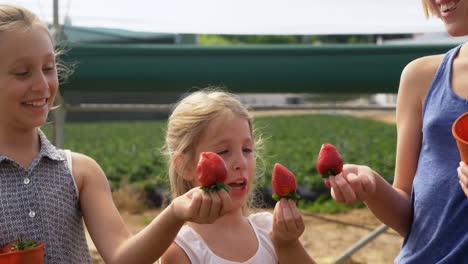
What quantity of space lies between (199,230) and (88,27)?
355 cm

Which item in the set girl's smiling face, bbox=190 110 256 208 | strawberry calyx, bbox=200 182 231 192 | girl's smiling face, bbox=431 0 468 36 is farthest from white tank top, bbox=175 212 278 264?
girl's smiling face, bbox=431 0 468 36

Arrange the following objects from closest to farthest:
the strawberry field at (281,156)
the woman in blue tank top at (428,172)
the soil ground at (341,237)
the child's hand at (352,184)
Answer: the child's hand at (352,184)
the woman in blue tank top at (428,172)
the soil ground at (341,237)
the strawberry field at (281,156)

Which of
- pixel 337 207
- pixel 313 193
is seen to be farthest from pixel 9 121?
pixel 313 193

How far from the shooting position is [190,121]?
2615 mm

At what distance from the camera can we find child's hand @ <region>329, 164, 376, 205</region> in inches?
83.6

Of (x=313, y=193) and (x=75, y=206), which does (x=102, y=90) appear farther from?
(x=313, y=193)

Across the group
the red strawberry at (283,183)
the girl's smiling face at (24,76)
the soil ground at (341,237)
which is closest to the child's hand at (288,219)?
the red strawberry at (283,183)

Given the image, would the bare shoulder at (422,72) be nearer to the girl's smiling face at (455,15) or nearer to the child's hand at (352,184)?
the girl's smiling face at (455,15)

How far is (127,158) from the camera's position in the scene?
38.7ft

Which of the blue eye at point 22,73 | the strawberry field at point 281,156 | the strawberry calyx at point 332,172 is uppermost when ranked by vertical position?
the blue eye at point 22,73

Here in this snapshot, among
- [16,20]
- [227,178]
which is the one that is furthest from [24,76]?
[227,178]

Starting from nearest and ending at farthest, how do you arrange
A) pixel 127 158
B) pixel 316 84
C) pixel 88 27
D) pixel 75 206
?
pixel 75 206 < pixel 316 84 < pixel 88 27 < pixel 127 158

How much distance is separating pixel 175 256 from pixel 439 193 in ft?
2.46

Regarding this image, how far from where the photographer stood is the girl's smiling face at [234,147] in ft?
8.02
